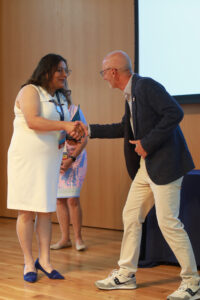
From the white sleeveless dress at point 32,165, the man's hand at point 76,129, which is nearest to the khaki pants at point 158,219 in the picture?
the man's hand at point 76,129

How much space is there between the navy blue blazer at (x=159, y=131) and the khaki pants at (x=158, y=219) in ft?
0.26

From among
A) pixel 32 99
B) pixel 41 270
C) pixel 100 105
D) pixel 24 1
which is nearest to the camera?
pixel 32 99

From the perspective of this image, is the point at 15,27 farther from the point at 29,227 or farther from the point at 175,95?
the point at 29,227

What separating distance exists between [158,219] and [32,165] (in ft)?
2.87

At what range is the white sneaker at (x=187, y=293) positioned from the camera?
253 centimetres

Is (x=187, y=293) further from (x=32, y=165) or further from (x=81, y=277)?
(x=32, y=165)

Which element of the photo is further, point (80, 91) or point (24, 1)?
point (24, 1)

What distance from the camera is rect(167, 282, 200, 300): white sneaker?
2531mm

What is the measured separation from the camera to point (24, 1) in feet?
18.5

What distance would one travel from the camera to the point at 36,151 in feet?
9.59

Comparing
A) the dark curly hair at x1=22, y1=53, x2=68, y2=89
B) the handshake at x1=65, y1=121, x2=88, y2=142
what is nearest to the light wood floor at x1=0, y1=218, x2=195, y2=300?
the handshake at x1=65, y1=121, x2=88, y2=142

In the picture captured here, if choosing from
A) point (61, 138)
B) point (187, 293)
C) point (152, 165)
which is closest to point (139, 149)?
point (152, 165)

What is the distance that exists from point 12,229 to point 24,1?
9.00 ft

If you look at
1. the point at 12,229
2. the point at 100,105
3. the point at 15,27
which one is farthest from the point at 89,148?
the point at 15,27
